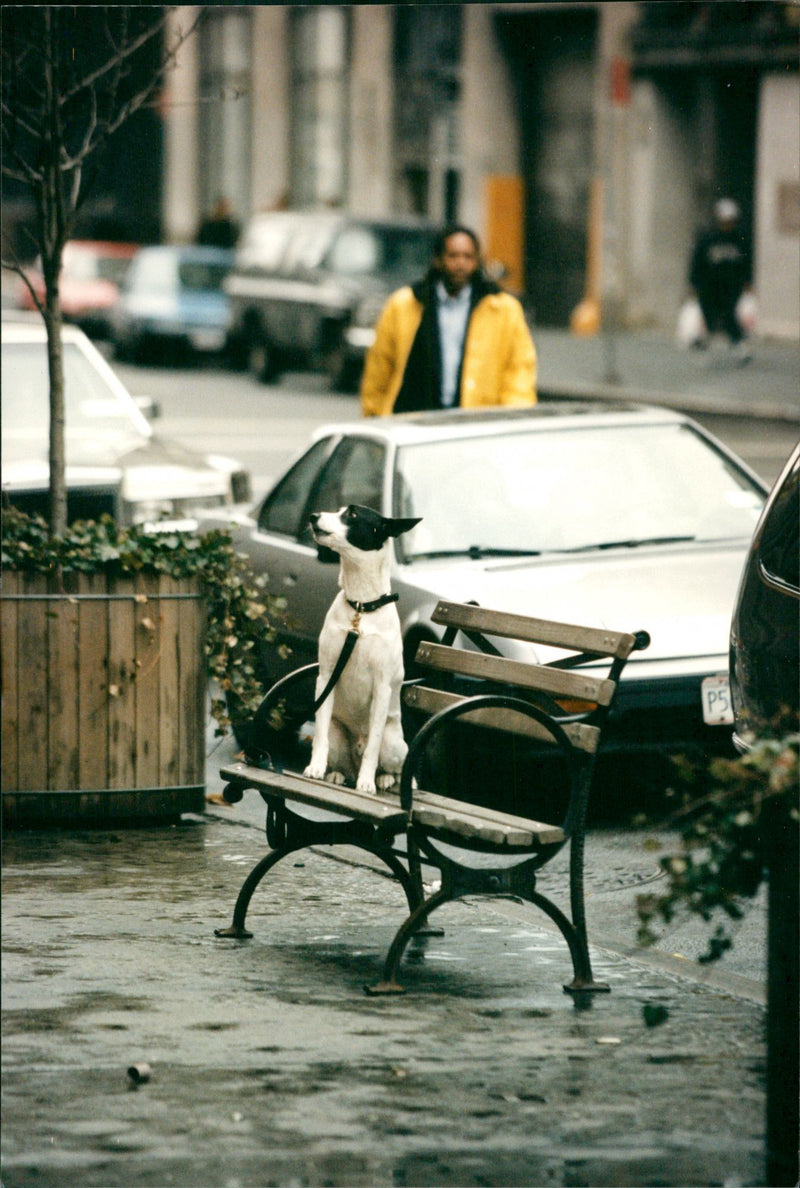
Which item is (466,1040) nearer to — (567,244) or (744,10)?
(744,10)

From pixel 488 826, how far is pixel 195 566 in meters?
2.31

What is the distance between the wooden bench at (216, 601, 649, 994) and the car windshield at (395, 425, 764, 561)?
2184mm

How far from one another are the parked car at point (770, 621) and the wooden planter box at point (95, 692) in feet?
7.00

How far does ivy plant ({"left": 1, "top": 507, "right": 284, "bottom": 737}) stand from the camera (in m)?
7.47

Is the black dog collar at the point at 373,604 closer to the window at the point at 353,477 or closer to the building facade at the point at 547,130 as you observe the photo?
the window at the point at 353,477

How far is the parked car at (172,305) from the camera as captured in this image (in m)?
33.4

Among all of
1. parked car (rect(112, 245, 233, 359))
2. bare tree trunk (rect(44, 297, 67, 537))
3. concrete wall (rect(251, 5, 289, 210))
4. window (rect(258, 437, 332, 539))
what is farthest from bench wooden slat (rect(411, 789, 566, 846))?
concrete wall (rect(251, 5, 289, 210))

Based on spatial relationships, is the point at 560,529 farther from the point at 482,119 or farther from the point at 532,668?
the point at 482,119

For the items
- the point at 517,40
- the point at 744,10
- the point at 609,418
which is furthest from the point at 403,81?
the point at 609,418

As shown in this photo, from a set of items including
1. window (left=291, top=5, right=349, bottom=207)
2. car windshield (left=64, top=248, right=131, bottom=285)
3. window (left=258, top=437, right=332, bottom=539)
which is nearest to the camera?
window (left=258, top=437, right=332, bottom=539)

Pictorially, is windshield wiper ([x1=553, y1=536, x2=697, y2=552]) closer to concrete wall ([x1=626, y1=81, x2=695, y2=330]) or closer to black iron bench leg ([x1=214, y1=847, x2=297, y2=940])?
black iron bench leg ([x1=214, y1=847, x2=297, y2=940])

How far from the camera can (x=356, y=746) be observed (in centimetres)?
633

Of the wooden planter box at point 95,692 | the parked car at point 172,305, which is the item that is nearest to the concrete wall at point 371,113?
the parked car at point 172,305

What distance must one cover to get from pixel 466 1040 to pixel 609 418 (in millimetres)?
4401
